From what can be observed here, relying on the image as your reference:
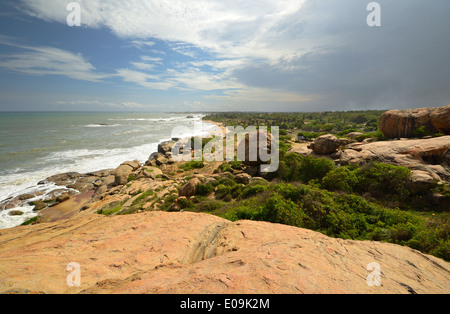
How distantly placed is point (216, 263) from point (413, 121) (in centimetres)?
2314

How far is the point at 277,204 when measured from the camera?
281 inches

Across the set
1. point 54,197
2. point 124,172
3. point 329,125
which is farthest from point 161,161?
point 329,125

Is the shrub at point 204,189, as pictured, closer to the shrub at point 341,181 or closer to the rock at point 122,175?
the shrub at point 341,181

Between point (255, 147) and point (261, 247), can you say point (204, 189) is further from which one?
point (261, 247)

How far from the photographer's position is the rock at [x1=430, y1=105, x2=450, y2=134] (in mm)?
14312

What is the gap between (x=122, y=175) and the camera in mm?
18734

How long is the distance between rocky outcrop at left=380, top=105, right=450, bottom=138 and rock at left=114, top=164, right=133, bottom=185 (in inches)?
1130

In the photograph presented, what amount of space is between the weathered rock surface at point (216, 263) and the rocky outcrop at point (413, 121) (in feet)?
59.3

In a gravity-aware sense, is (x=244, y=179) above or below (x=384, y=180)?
below

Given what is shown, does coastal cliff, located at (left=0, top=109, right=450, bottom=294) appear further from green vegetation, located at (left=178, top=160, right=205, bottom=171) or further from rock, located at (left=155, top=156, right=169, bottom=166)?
rock, located at (left=155, top=156, right=169, bottom=166)

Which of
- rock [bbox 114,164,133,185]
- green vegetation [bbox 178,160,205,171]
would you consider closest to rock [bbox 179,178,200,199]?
rock [bbox 114,164,133,185]
